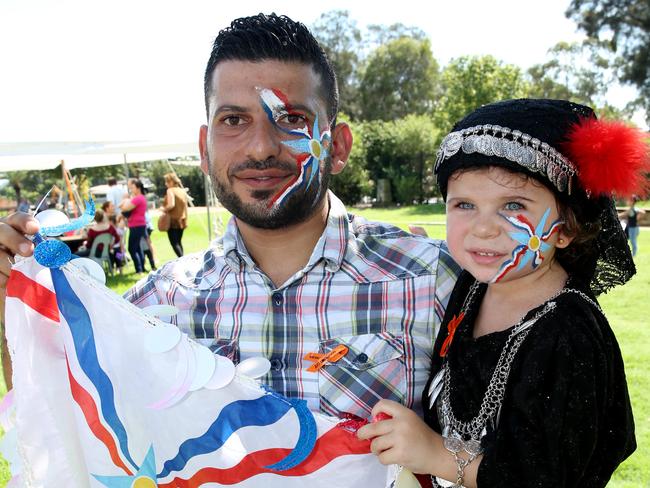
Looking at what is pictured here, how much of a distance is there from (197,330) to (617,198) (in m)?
1.48

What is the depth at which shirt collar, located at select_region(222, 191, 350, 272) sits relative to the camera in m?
2.02

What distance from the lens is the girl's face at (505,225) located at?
5.41ft

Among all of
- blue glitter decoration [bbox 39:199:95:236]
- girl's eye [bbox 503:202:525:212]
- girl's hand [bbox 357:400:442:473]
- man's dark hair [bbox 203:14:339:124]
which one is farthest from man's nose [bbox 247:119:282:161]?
girl's hand [bbox 357:400:442:473]

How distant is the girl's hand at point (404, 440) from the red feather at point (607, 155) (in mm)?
851

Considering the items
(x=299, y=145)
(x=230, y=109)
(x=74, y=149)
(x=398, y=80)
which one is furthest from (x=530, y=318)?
(x=398, y=80)

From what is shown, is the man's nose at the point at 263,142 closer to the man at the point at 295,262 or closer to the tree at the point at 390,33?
the man at the point at 295,262

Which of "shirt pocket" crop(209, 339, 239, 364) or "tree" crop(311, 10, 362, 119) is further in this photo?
"tree" crop(311, 10, 362, 119)

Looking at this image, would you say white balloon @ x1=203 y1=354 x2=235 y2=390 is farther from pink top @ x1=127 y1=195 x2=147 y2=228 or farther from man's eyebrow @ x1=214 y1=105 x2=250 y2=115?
pink top @ x1=127 y1=195 x2=147 y2=228

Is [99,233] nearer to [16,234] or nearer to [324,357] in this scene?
[16,234]

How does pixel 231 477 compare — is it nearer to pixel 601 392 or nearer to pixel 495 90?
pixel 601 392

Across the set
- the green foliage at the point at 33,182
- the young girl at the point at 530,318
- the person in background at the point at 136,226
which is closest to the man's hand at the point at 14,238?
the young girl at the point at 530,318

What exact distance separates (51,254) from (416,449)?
51.5 inches

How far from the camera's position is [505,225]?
166cm

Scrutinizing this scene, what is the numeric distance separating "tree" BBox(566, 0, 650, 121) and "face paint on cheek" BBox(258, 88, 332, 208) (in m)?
39.2
